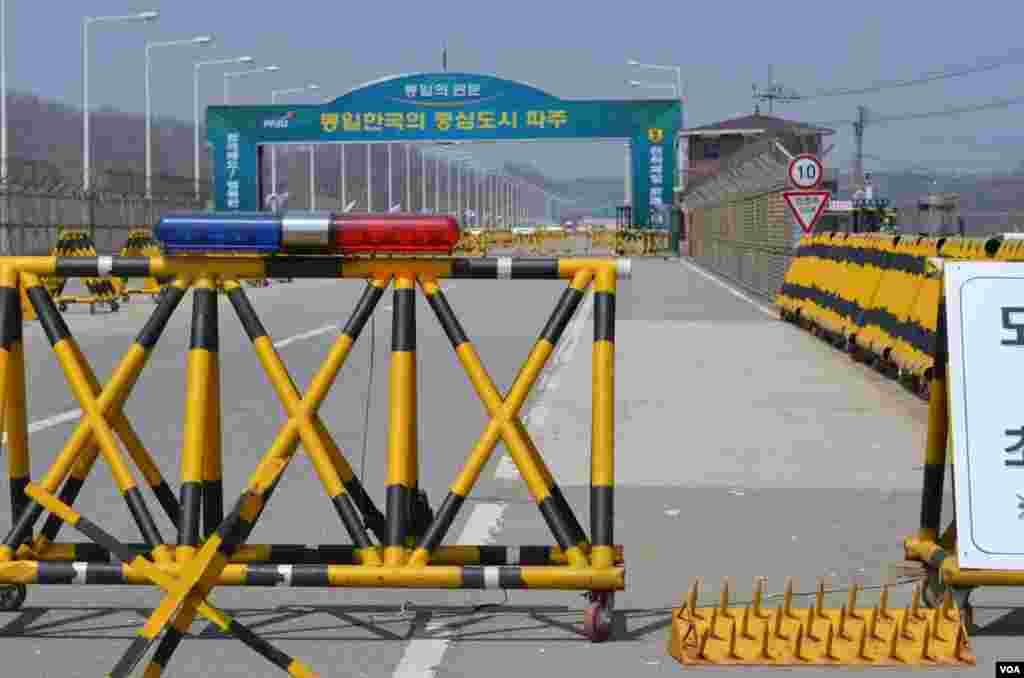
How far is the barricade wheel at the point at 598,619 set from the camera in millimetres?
6660

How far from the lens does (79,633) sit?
6758 millimetres

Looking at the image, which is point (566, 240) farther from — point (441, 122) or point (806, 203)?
point (806, 203)

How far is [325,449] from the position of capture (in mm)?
6961

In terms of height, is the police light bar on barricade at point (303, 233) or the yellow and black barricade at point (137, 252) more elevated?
the police light bar on barricade at point (303, 233)

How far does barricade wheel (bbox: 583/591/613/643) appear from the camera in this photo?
21.9ft

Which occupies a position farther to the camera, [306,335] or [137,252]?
[137,252]

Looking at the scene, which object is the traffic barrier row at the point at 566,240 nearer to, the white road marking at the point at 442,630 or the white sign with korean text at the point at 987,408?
the white road marking at the point at 442,630

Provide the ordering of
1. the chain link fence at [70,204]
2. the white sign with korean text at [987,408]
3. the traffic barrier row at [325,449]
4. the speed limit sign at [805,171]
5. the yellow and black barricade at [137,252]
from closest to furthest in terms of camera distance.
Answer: the white sign with korean text at [987,408] → the traffic barrier row at [325,449] → the speed limit sign at [805,171] → the yellow and black barricade at [137,252] → the chain link fence at [70,204]

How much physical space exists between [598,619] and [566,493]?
11.2ft

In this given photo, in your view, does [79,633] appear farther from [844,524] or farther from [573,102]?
[573,102]

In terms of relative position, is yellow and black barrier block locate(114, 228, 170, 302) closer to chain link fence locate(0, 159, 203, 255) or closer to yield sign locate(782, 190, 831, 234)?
chain link fence locate(0, 159, 203, 255)

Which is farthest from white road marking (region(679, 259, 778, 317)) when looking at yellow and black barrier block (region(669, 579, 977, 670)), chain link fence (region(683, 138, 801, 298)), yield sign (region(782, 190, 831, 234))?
yellow and black barrier block (region(669, 579, 977, 670))

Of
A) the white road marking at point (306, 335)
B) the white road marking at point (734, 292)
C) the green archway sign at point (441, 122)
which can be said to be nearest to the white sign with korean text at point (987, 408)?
the white road marking at point (306, 335)

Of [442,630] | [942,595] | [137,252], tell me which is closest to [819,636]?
[942,595]
